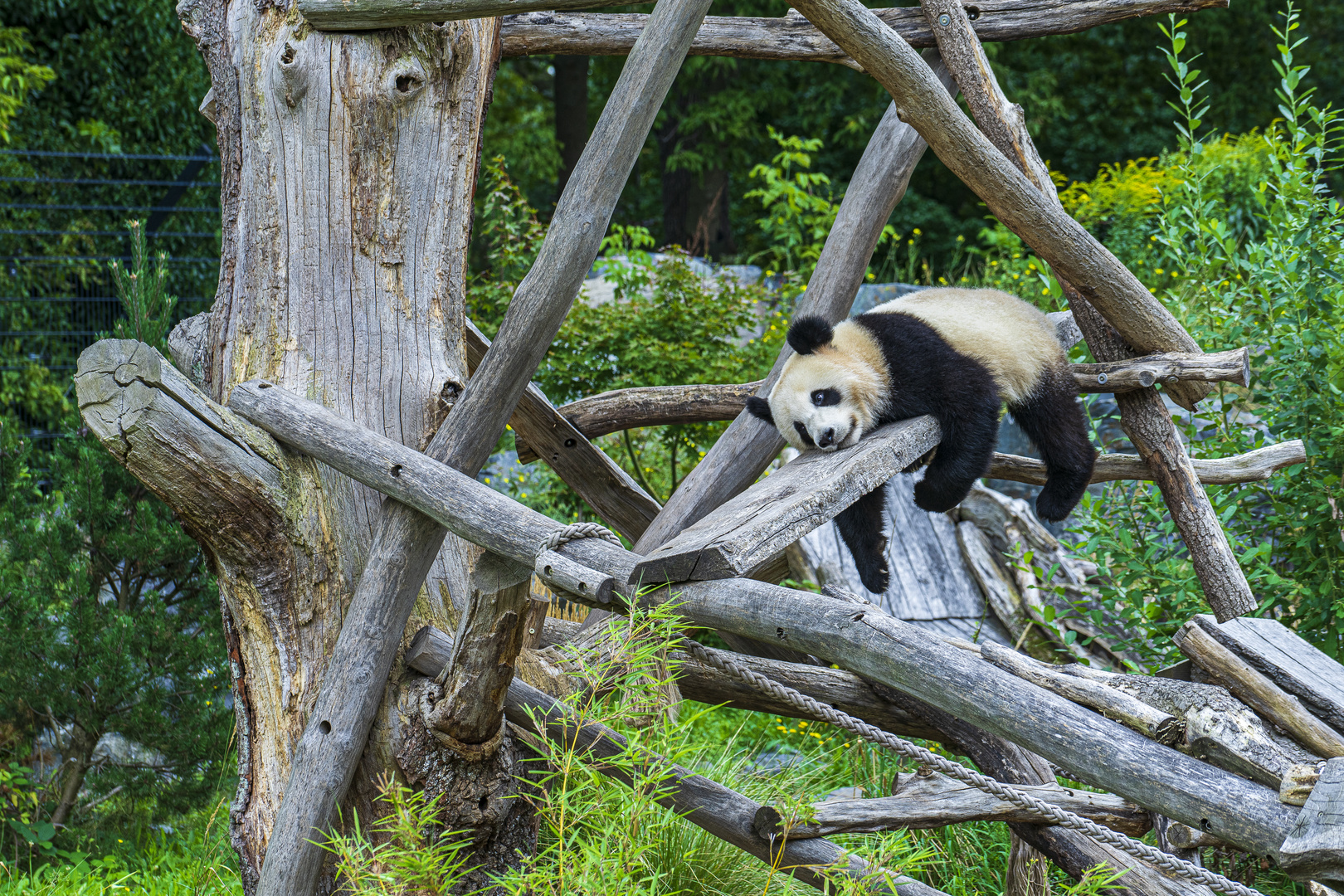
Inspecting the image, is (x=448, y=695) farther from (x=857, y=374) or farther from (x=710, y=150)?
(x=710, y=150)

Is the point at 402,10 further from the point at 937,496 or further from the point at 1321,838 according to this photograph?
the point at 1321,838

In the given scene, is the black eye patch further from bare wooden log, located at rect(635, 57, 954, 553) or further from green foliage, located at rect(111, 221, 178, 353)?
green foliage, located at rect(111, 221, 178, 353)

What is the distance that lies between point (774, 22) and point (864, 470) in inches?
80.8

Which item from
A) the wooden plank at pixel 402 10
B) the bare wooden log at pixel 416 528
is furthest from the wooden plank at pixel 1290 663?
the wooden plank at pixel 402 10

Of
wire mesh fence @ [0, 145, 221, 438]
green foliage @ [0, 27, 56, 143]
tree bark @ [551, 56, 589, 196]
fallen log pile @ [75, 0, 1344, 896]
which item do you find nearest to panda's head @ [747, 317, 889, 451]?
fallen log pile @ [75, 0, 1344, 896]

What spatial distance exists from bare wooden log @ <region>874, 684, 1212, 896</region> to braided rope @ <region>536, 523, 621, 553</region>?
2.91 ft

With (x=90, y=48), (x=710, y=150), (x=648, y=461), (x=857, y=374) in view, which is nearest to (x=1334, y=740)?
(x=857, y=374)

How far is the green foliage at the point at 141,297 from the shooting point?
11.5 ft

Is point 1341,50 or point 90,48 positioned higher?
point 1341,50

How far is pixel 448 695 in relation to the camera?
240cm

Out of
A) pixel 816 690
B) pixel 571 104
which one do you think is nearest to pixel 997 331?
pixel 816 690

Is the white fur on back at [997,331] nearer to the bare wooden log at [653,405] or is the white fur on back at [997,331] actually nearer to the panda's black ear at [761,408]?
the panda's black ear at [761,408]

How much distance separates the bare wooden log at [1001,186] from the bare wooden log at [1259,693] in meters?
1.44

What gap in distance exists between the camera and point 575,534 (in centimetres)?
213
